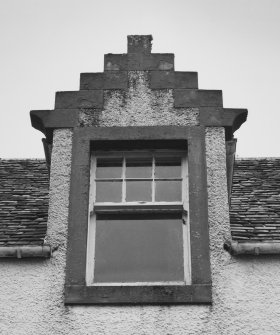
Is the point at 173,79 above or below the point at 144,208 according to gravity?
above

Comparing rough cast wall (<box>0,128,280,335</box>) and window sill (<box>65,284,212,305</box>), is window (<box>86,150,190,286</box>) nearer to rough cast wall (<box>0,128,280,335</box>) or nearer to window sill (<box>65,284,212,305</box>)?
window sill (<box>65,284,212,305</box>)

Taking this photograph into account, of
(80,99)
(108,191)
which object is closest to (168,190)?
(108,191)

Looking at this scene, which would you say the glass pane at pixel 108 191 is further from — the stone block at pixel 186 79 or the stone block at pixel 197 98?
the stone block at pixel 186 79

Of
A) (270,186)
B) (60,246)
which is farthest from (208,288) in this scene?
(270,186)

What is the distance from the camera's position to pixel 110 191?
312 inches

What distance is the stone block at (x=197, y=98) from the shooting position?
820cm

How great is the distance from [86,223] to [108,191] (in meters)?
0.52

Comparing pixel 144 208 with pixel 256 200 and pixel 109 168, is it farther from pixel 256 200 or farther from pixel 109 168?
pixel 256 200

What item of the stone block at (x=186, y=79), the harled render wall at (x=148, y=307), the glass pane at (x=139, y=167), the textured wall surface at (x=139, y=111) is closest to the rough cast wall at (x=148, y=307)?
the harled render wall at (x=148, y=307)

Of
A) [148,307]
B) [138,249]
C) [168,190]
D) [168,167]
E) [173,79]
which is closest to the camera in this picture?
[148,307]

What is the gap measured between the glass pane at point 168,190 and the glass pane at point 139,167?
0.18m

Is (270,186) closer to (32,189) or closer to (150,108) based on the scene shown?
(150,108)

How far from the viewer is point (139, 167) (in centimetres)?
813

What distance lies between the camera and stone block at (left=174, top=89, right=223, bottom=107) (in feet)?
26.9
